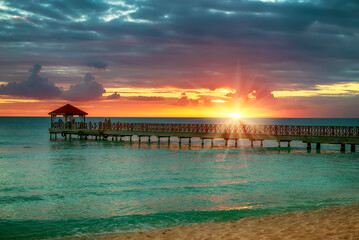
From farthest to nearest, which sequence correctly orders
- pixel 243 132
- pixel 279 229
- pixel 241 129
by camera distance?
pixel 241 129 < pixel 243 132 < pixel 279 229

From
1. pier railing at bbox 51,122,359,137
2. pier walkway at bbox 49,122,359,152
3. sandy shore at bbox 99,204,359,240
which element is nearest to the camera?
sandy shore at bbox 99,204,359,240

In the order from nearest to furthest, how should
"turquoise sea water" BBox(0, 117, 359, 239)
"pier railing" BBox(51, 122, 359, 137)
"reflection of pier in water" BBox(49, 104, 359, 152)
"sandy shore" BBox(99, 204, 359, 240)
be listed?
"sandy shore" BBox(99, 204, 359, 240) < "turquoise sea water" BBox(0, 117, 359, 239) < "reflection of pier in water" BBox(49, 104, 359, 152) < "pier railing" BBox(51, 122, 359, 137)

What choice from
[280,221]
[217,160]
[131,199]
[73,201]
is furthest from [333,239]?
[217,160]

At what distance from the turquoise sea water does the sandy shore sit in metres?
1.76

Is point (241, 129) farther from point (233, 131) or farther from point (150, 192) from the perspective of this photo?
point (150, 192)

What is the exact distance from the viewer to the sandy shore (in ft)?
32.3

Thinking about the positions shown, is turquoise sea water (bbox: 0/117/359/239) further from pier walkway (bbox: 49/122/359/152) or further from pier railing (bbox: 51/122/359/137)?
pier railing (bbox: 51/122/359/137)

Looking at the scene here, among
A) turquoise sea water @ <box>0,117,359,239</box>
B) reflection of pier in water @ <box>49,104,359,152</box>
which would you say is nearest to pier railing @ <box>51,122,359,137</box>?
reflection of pier in water @ <box>49,104,359,152</box>

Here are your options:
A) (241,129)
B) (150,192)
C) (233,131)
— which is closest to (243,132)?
(241,129)

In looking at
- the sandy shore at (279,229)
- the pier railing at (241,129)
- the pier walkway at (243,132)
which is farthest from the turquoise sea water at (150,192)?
the pier railing at (241,129)

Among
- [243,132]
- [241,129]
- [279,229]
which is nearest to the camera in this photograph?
[279,229]

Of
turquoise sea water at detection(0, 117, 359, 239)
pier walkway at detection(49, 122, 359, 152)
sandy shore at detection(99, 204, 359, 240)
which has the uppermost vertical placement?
pier walkway at detection(49, 122, 359, 152)

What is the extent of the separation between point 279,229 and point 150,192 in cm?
941

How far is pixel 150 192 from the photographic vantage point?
18.9m
